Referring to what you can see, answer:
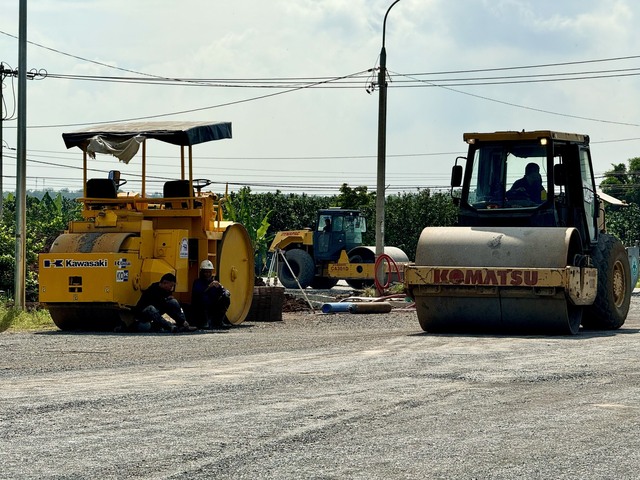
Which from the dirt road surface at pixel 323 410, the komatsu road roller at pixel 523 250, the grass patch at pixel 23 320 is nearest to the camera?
the dirt road surface at pixel 323 410

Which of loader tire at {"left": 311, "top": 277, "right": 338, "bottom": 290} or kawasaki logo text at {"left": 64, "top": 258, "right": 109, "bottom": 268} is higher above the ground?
kawasaki logo text at {"left": 64, "top": 258, "right": 109, "bottom": 268}

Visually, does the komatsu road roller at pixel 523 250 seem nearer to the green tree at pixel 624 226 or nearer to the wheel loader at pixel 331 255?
the wheel loader at pixel 331 255

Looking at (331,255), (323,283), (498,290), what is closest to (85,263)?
(498,290)

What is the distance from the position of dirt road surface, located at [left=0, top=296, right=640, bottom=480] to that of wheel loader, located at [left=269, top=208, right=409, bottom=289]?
23.4 meters

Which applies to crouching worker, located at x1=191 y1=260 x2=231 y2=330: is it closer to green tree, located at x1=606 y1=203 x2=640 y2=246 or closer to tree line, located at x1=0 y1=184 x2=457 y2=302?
tree line, located at x1=0 y1=184 x2=457 y2=302

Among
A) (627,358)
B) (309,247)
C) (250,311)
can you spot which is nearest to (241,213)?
(309,247)

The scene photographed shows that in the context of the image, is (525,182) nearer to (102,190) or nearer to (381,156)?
(102,190)

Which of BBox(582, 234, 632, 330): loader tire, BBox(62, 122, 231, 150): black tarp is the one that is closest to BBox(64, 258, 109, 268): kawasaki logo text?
BBox(62, 122, 231, 150): black tarp

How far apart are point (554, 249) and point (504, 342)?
1.66 m

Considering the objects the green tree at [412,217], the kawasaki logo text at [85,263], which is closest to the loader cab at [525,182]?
the kawasaki logo text at [85,263]

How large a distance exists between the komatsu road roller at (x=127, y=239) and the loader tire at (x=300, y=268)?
1882 cm

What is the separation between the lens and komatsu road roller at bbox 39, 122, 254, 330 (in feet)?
60.9

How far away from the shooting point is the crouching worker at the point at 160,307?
18.7 meters

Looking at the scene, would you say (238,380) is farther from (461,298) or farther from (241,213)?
(241,213)
